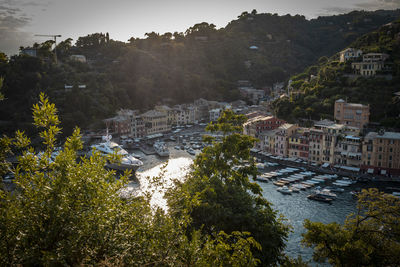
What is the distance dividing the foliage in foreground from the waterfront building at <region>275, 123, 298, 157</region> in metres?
25.1

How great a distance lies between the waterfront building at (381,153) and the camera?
2259cm

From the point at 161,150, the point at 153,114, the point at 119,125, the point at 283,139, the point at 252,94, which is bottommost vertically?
the point at 161,150

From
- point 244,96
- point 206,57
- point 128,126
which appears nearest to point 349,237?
point 128,126

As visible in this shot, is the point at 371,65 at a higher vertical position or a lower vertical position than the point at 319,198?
higher

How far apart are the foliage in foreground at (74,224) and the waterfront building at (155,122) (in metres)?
32.6

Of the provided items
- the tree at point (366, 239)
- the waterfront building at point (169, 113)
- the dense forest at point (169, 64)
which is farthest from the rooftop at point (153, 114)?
the tree at point (366, 239)

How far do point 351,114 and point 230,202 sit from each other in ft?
83.3

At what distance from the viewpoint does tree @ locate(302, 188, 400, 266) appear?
6.28 m

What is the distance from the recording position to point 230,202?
809cm

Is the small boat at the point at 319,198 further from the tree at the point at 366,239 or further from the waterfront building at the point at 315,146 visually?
the tree at the point at 366,239

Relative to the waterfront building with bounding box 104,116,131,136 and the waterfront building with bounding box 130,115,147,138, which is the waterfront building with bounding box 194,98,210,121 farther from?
the waterfront building with bounding box 104,116,131,136

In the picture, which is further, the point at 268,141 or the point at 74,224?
the point at 268,141

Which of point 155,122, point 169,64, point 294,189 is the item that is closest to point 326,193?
point 294,189

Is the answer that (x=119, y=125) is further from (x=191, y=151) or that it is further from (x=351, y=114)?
(x=351, y=114)
